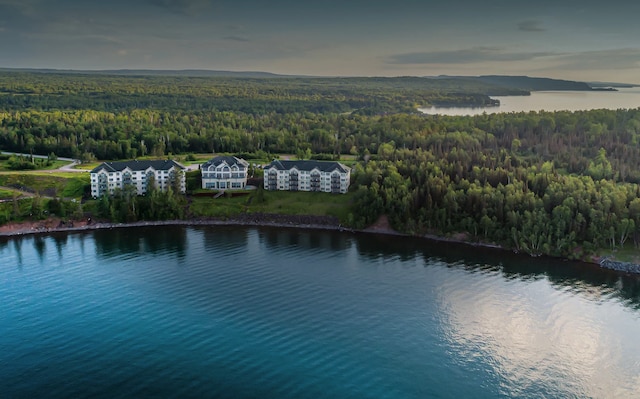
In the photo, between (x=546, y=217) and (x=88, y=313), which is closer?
(x=88, y=313)

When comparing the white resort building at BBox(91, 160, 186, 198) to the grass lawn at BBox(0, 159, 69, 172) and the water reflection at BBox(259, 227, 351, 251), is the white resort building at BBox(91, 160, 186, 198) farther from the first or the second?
the water reflection at BBox(259, 227, 351, 251)

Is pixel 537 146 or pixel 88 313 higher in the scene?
pixel 537 146

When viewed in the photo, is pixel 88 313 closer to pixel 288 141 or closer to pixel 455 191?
pixel 455 191

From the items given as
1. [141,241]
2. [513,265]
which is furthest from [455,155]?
[141,241]

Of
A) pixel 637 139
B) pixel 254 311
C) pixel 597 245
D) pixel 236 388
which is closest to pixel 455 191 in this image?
pixel 597 245

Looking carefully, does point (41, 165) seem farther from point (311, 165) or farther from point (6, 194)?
point (311, 165)

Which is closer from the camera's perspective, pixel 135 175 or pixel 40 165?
pixel 135 175
